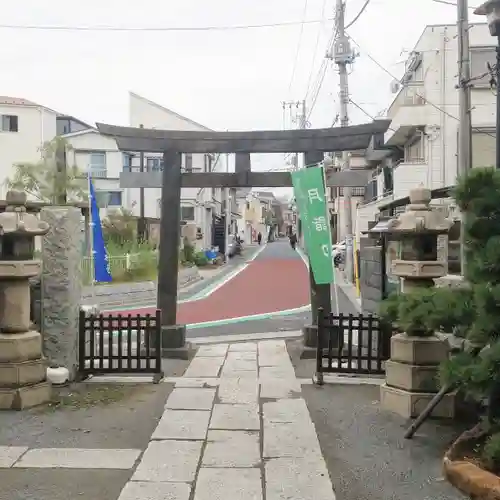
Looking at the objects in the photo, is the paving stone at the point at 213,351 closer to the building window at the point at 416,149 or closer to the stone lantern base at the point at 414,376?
the stone lantern base at the point at 414,376

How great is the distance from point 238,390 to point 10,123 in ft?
111

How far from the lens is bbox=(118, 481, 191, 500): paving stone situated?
439 cm

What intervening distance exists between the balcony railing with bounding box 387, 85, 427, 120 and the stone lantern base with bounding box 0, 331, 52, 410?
18.7 m

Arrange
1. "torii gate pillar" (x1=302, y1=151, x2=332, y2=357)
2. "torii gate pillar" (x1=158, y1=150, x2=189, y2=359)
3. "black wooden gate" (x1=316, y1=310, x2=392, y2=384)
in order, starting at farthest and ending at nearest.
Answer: "torii gate pillar" (x1=158, y1=150, x2=189, y2=359), "torii gate pillar" (x1=302, y1=151, x2=332, y2=357), "black wooden gate" (x1=316, y1=310, x2=392, y2=384)

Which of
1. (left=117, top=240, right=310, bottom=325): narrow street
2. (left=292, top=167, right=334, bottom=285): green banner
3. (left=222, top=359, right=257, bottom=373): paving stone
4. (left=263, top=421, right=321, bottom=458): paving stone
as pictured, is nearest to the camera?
(left=263, top=421, right=321, bottom=458): paving stone

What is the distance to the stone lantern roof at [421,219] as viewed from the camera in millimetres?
6781

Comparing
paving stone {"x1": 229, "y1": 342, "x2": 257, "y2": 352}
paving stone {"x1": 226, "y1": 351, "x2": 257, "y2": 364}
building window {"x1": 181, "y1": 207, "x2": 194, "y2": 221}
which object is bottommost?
paving stone {"x1": 229, "y1": 342, "x2": 257, "y2": 352}

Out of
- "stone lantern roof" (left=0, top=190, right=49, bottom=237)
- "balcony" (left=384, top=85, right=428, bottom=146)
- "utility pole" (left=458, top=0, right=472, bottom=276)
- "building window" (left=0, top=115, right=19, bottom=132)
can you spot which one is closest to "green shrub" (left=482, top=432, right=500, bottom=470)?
"stone lantern roof" (left=0, top=190, right=49, bottom=237)

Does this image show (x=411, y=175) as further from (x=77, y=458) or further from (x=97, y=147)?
(x=97, y=147)

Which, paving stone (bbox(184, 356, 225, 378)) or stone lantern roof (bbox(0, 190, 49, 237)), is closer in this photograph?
stone lantern roof (bbox(0, 190, 49, 237))

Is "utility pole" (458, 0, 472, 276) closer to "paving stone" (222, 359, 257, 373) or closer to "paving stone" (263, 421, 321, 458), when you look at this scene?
"paving stone" (222, 359, 257, 373)

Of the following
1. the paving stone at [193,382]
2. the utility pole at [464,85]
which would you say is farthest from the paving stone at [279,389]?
the utility pole at [464,85]

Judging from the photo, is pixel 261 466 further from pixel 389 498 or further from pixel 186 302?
pixel 186 302

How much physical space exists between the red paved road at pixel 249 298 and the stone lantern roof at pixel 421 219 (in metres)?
9.87
